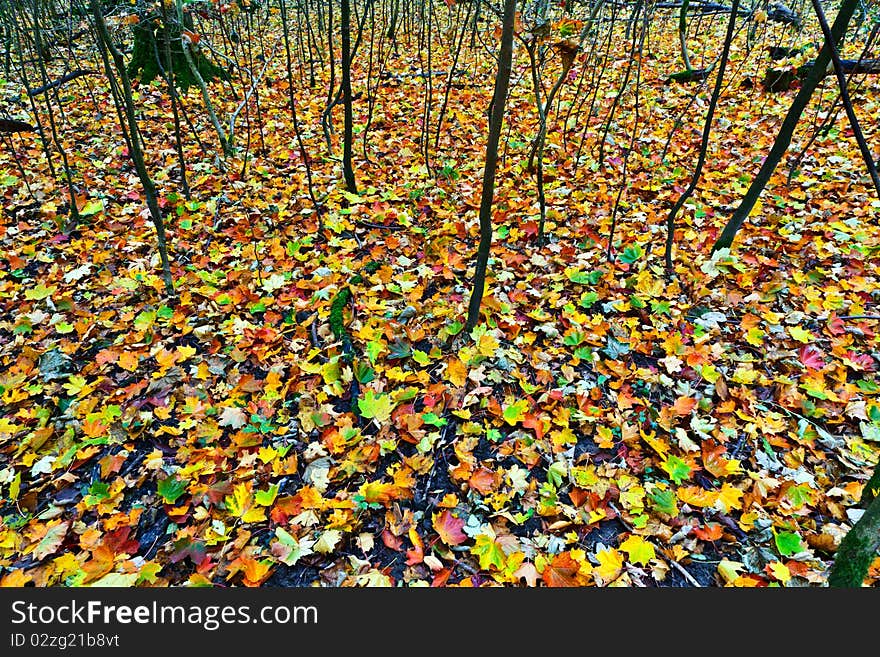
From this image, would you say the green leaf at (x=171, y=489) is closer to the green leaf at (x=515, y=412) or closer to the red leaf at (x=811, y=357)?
the green leaf at (x=515, y=412)

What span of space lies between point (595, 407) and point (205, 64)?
5988mm

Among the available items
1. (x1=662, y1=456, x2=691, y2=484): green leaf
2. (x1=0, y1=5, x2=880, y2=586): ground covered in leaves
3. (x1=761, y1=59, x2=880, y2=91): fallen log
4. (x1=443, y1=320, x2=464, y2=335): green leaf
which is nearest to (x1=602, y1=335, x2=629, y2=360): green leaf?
(x1=0, y1=5, x2=880, y2=586): ground covered in leaves

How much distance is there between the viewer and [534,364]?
8.32ft

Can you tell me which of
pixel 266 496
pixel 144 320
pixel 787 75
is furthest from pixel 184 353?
pixel 787 75

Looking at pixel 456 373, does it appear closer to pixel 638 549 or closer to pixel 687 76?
pixel 638 549

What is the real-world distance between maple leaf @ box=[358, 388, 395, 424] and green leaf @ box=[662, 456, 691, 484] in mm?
1195

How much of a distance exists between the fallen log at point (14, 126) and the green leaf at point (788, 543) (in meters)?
6.61

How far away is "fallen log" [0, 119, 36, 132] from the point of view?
15.8 feet

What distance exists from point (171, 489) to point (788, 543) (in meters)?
2.31

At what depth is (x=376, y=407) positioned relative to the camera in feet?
7.55

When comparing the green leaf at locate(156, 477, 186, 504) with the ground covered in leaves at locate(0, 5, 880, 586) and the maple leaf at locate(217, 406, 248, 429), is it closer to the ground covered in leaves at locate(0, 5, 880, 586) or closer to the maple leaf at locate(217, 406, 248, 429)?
the ground covered in leaves at locate(0, 5, 880, 586)

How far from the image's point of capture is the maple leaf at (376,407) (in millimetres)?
2285

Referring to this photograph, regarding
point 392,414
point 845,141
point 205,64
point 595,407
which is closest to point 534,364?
point 595,407

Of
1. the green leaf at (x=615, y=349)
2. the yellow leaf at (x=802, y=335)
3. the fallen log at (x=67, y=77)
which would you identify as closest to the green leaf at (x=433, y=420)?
the green leaf at (x=615, y=349)
